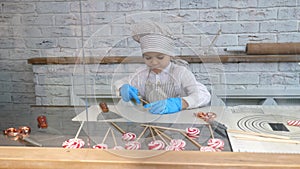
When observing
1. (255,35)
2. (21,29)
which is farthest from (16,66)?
(255,35)

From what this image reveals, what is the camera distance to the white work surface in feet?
2.01

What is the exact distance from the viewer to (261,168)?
531 mm

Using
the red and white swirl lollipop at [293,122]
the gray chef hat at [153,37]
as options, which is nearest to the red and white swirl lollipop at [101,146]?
the gray chef hat at [153,37]

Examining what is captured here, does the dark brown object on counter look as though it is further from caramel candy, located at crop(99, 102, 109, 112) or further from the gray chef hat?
the gray chef hat

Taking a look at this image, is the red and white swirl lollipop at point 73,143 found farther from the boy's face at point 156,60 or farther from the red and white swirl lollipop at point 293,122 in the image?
the red and white swirl lollipop at point 293,122

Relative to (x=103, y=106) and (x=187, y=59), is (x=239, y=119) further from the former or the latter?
(x=103, y=106)

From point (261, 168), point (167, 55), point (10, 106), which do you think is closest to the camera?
point (261, 168)

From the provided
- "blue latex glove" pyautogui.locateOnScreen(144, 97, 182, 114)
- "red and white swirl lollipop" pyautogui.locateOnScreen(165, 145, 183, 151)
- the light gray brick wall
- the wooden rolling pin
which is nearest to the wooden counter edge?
"red and white swirl lollipop" pyautogui.locateOnScreen(165, 145, 183, 151)

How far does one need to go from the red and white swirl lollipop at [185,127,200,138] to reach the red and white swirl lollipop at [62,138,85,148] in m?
0.24

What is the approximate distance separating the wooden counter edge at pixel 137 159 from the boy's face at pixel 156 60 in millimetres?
192

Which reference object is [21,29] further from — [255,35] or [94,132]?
[255,35]

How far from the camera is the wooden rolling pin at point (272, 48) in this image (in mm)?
1091

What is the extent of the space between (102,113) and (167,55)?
0.22 meters

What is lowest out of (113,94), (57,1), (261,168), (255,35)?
(261,168)
